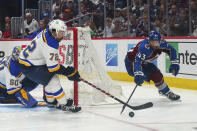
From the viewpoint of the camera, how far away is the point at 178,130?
448 cm

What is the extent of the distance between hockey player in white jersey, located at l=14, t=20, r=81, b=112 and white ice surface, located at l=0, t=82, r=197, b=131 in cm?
22

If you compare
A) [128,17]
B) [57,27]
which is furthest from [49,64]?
[128,17]

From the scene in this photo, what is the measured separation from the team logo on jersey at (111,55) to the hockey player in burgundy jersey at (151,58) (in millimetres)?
3147

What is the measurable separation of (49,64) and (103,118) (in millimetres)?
863

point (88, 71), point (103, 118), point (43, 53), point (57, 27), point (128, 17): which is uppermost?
point (128, 17)

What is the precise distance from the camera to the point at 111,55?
10.3 m

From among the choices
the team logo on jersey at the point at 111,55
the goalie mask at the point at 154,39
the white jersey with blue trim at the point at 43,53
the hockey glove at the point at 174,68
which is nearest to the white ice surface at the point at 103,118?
the hockey glove at the point at 174,68

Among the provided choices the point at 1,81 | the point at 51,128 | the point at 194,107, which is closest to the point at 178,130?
the point at 51,128

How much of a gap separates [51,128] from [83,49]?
6.17 feet

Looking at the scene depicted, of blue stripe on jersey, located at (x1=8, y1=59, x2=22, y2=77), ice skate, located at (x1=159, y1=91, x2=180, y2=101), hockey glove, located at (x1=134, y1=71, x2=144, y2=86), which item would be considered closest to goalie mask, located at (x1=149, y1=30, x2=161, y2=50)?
hockey glove, located at (x1=134, y1=71, x2=144, y2=86)

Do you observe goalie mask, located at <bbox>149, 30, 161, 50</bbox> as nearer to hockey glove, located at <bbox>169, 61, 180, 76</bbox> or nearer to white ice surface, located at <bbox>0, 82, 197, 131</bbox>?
hockey glove, located at <bbox>169, 61, 180, 76</bbox>

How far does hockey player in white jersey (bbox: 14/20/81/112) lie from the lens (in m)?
5.37

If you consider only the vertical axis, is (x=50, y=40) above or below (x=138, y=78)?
above

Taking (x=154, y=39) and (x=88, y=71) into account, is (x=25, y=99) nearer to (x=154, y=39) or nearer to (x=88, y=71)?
(x=88, y=71)
